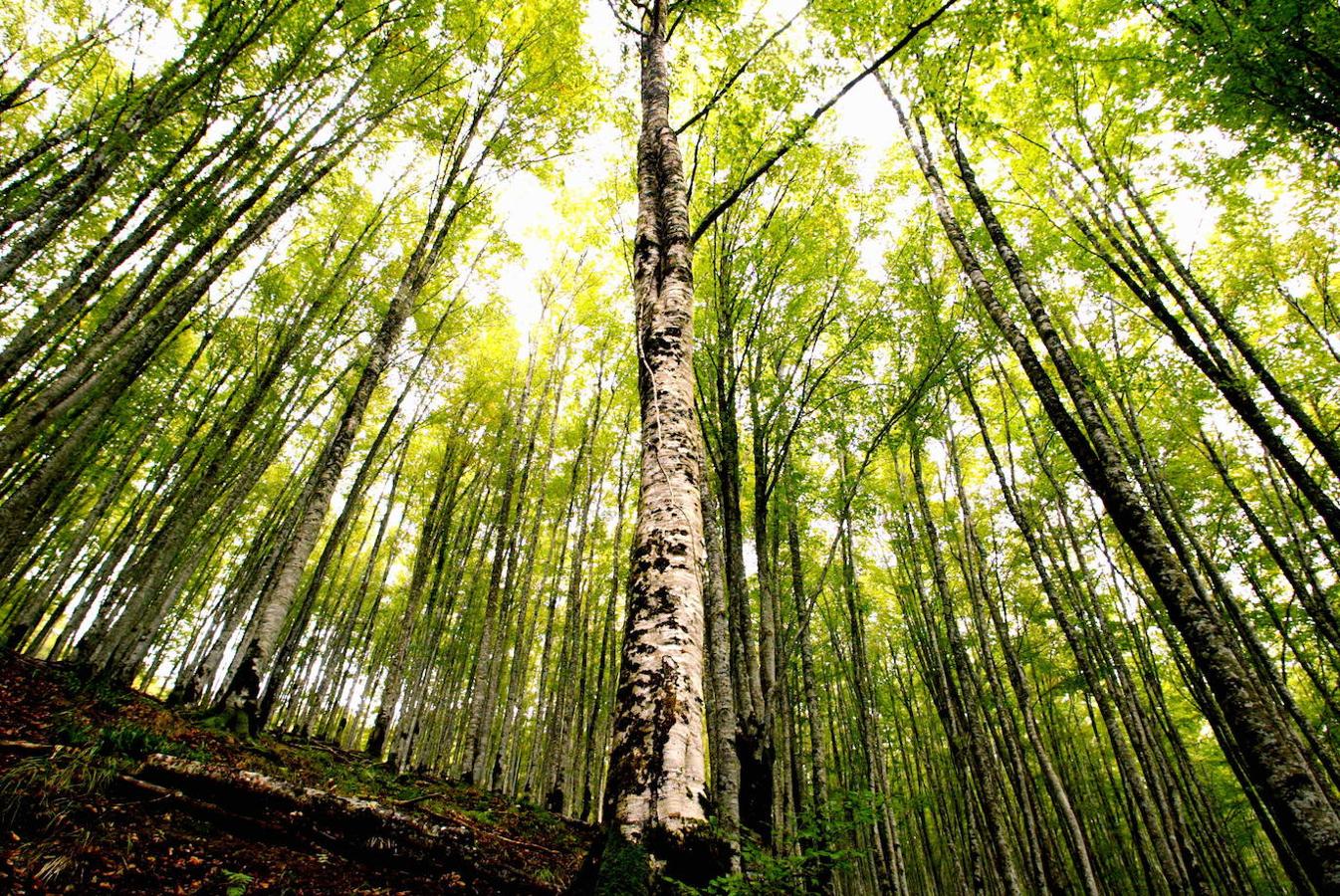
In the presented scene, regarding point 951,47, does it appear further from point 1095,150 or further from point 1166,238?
point 1166,238

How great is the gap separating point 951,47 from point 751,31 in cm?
303

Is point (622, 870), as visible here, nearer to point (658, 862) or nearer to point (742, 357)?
point (658, 862)

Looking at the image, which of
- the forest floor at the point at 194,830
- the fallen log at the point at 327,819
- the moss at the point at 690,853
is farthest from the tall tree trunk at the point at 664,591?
the fallen log at the point at 327,819

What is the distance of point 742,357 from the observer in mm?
8609

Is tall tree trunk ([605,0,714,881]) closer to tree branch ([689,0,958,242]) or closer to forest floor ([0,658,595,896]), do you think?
tree branch ([689,0,958,242])

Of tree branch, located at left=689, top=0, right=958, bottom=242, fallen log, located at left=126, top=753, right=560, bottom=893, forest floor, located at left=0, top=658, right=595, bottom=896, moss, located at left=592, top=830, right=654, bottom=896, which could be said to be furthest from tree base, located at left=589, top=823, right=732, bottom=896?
tree branch, located at left=689, top=0, right=958, bottom=242

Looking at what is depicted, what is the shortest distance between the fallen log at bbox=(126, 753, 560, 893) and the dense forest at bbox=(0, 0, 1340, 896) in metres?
2.49

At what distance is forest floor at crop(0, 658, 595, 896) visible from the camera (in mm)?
2873

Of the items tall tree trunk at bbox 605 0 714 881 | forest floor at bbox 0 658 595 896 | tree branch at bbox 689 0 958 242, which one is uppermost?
tree branch at bbox 689 0 958 242

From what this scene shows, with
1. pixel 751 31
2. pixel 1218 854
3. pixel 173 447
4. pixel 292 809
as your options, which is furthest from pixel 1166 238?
pixel 173 447

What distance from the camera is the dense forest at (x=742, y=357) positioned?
4.86 metres

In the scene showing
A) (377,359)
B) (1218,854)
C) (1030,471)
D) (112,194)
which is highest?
(112,194)

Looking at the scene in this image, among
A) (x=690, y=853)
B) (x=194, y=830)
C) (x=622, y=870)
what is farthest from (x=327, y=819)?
(x=690, y=853)

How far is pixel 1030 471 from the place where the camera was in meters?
12.5
